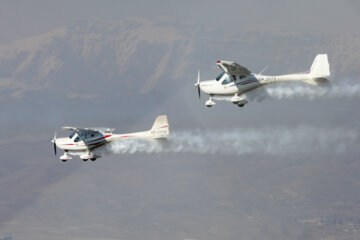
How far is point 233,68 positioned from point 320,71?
9688 millimetres

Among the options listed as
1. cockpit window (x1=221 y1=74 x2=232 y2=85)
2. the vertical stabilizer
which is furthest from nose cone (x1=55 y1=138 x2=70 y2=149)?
the vertical stabilizer

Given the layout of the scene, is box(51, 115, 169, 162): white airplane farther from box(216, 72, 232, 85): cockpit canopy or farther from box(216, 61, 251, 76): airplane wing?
box(216, 61, 251, 76): airplane wing

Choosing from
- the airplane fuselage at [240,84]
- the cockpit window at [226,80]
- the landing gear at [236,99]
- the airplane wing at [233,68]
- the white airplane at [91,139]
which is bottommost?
the white airplane at [91,139]

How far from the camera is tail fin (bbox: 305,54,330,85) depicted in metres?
71.4

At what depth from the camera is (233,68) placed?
70.1 meters

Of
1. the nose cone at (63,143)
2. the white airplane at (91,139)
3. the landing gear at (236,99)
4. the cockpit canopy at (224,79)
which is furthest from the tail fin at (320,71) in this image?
the nose cone at (63,143)

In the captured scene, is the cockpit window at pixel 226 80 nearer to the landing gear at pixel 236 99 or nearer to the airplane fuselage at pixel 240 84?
the airplane fuselage at pixel 240 84

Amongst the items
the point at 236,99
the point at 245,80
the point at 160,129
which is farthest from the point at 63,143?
the point at 245,80

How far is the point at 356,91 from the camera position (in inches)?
3002

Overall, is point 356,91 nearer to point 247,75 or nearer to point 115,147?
point 247,75

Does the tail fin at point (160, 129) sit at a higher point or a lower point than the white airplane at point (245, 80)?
lower

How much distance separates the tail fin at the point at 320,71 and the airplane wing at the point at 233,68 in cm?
731

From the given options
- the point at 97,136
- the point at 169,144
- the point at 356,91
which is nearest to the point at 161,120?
the point at 169,144

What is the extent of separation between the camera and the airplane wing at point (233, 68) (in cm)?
6919
